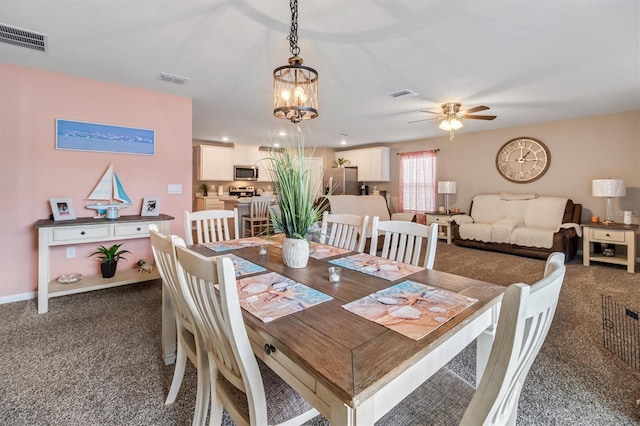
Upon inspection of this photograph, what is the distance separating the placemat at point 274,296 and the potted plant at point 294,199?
0.20 metres

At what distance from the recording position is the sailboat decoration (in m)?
3.20

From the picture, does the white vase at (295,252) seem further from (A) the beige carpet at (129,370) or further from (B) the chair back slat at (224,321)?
(A) the beige carpet at (129,370)

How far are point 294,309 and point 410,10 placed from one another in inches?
78.3

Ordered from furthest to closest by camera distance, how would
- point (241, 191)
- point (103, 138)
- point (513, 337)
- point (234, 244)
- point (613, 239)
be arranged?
point (241, 191), point (613, 239), point (103, 138), point (234, 244), point (513, 337)

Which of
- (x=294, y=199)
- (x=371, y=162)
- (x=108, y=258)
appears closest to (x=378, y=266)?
(x=294, y=199)

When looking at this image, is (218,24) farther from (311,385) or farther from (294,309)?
(311,385)

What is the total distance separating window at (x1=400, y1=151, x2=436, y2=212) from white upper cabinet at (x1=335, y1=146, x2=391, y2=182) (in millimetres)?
413

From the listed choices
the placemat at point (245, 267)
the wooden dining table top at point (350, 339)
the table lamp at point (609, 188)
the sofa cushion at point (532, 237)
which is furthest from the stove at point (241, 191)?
the table lamp at point (609, 188)

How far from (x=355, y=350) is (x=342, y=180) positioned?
23.0ft

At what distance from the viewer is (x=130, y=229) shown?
314cm

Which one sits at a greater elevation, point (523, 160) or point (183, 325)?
point (523, 160)

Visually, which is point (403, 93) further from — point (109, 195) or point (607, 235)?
point (109, 195)

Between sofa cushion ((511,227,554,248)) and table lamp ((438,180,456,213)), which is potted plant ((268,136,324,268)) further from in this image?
table lamp ((438,180,456,213))

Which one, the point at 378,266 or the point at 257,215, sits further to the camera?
the point at 257,215
